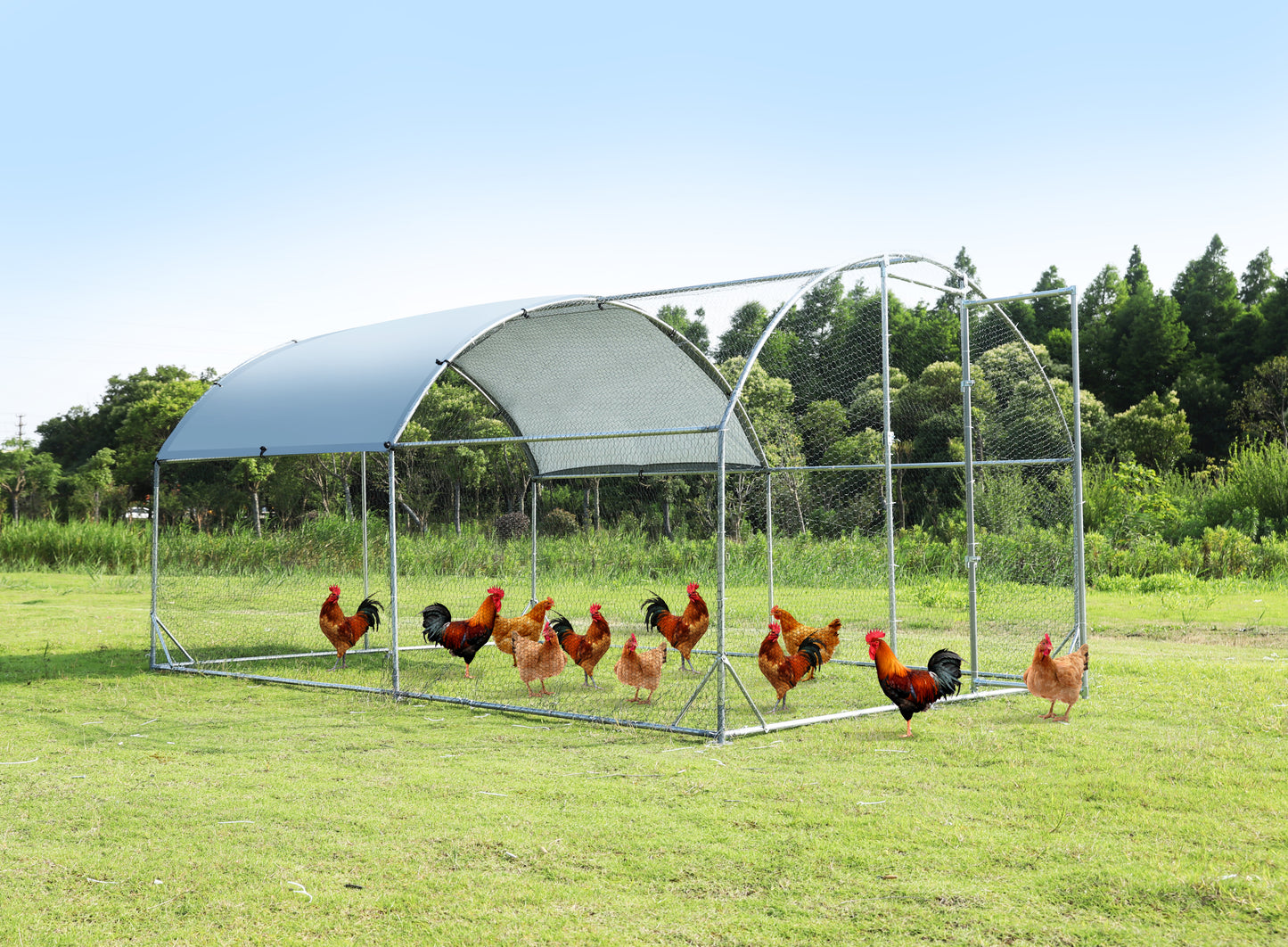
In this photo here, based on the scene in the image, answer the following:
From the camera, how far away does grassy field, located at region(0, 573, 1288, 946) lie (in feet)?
12.1

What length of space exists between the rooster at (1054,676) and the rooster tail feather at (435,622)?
462 cm

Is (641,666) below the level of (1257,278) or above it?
below

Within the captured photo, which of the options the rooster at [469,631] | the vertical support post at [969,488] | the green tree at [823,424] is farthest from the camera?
the green tree at [823,424]

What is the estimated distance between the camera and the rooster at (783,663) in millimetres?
7332

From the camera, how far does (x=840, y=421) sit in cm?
974

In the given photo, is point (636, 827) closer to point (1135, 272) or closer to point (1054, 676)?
point (1054, 676)

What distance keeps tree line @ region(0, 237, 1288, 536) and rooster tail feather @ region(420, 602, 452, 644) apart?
3315mm

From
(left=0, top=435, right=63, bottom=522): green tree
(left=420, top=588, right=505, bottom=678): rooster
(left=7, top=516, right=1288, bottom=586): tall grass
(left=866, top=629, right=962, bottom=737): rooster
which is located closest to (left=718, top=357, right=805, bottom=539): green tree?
(left=7, top=516, right=1288, bottom=586): tall grass

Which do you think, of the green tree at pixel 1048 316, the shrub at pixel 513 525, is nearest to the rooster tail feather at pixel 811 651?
the shrub at pixel 513 525

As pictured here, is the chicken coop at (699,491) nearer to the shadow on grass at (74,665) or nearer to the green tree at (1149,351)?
the shadow on grass at (74,665)

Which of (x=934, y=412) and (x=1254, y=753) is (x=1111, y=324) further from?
(x=1254, y=753)

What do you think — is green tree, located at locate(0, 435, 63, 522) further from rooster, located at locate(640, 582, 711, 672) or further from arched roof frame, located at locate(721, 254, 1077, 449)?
arched roof frame, located at locate(721, 254, 1077, 449)

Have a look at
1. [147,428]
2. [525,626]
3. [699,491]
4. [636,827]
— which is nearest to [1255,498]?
[699,491]

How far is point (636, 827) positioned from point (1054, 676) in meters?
3.51
